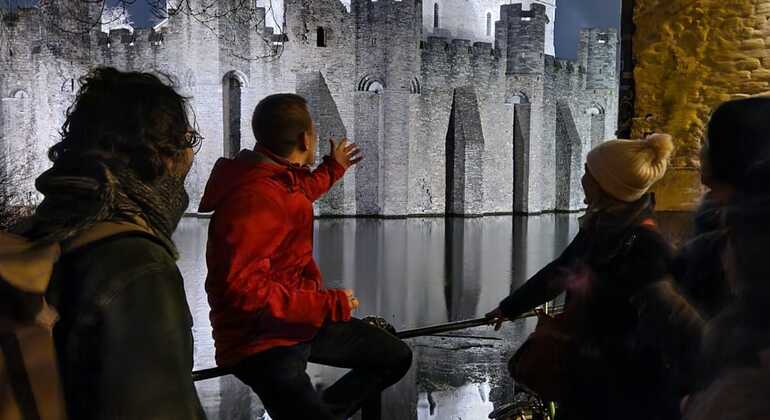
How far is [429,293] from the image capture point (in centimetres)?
1062

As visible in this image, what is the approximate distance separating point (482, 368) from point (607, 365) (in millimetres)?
5482

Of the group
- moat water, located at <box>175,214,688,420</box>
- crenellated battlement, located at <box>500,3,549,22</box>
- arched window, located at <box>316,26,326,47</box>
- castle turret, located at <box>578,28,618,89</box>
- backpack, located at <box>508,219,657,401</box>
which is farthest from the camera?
castle turret, located at <box>578,28,618,89</box>

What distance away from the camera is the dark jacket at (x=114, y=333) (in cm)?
87

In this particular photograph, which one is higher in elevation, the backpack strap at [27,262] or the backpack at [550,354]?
Answer: the backpack strap at [27,262]

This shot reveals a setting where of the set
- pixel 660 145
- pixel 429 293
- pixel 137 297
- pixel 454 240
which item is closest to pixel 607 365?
pixel 660 145

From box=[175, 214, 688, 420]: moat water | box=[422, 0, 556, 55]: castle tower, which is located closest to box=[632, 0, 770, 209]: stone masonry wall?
box=[175, 214, 688, 420]: moat water

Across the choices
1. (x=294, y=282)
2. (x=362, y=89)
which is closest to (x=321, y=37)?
(x=362, y=89)

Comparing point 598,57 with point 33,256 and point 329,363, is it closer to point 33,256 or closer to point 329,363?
point 329,363

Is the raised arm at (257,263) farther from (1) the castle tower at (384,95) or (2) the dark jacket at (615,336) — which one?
(1) the castle tower at (384,95)

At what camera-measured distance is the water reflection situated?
607 cm

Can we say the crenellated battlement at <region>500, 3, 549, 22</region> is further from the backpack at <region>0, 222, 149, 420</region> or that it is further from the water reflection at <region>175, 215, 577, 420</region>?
the backpack at <region>0, 222, 149, 420</region>

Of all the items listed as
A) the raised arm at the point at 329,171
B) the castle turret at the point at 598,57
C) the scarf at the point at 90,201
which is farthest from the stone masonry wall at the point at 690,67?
the castle turret at the point at 598,57

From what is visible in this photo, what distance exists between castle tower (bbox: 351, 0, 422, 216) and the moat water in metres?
1.35

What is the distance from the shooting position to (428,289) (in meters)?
11.0
